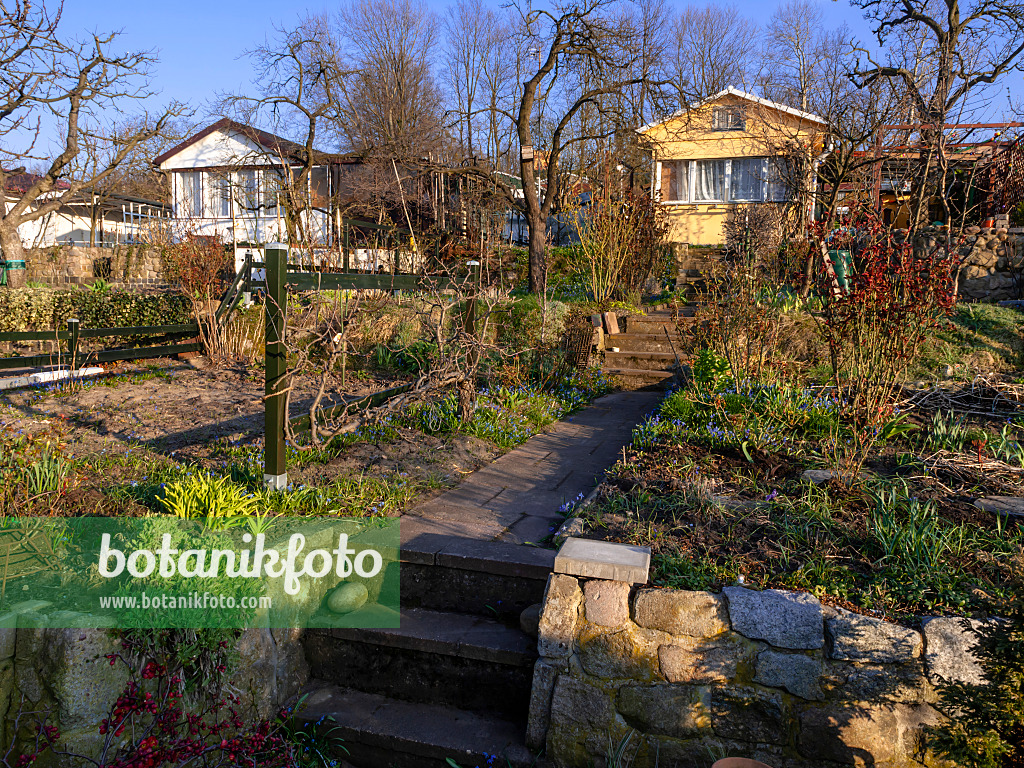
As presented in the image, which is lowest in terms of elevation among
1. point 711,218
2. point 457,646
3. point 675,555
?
point 457,646

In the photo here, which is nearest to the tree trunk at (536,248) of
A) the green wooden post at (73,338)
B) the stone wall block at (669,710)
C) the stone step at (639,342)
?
the stone step at (639,342)

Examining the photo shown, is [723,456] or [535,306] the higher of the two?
[535,306]

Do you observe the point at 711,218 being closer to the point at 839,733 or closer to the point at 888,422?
the point at 888,422

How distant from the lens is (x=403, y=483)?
13.5 feet

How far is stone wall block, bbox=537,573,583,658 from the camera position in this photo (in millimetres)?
2592

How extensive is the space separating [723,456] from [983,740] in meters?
2.39

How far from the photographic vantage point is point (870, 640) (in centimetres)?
240

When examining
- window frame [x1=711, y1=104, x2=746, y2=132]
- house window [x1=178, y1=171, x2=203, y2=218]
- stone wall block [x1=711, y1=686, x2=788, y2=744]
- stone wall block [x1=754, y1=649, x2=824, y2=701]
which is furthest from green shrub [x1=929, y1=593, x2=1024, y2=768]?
house window [x1=178, y1=171, x2=203, y2=218]

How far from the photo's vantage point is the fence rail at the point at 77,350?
22.4 ft

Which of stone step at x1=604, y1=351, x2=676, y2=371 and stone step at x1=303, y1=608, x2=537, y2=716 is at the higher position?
→ stone step at x1=604, y1=351, x2=676, y2=371

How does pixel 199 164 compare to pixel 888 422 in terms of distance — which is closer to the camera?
pixel 888 422

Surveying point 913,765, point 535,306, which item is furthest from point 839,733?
point 535,306

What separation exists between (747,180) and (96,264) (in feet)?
52.7

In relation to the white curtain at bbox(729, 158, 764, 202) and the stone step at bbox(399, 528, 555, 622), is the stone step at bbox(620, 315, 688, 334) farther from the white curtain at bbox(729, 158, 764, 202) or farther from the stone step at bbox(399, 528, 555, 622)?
the white curtain at bbox(729, 158, 764, 202)
